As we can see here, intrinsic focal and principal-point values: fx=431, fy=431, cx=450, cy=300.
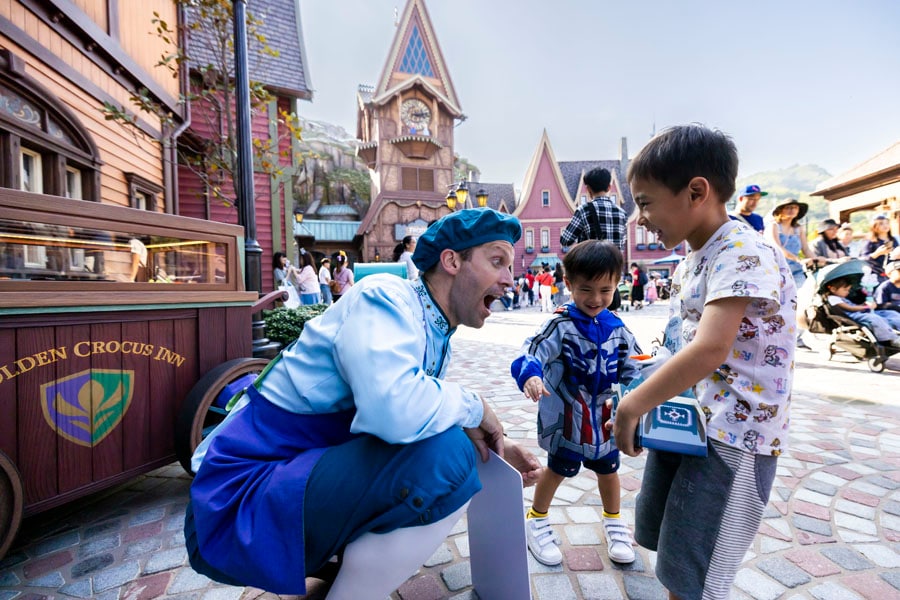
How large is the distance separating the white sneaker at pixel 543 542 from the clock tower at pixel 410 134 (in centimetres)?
2278

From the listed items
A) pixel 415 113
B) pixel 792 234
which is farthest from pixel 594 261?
pixel 415 113

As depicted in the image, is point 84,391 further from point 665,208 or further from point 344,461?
point 665,208

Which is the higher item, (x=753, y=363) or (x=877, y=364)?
(x=753, y=363)

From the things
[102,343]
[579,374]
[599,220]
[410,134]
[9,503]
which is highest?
[410,134]

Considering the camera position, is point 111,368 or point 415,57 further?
point 415,57

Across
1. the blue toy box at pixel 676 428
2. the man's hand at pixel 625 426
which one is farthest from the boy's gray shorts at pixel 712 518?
the man's hand at pixel 625 426

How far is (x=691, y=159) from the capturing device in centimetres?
127

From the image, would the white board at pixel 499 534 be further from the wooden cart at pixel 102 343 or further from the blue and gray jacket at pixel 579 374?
the wooden cart at pixel 102 343

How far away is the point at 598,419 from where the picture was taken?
82.3 inches

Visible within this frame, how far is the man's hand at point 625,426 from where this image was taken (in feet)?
4.07

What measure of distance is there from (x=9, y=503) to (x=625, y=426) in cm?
252

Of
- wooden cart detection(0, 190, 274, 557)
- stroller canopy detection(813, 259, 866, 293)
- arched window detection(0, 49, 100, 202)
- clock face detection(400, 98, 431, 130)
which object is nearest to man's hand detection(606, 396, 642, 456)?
wooden cart detection(0, 190, 274, 557)

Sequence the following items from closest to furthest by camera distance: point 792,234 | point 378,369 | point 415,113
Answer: point 378,369 < point 792,234 < point 415,113

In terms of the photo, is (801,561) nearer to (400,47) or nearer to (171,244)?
(171,244)
